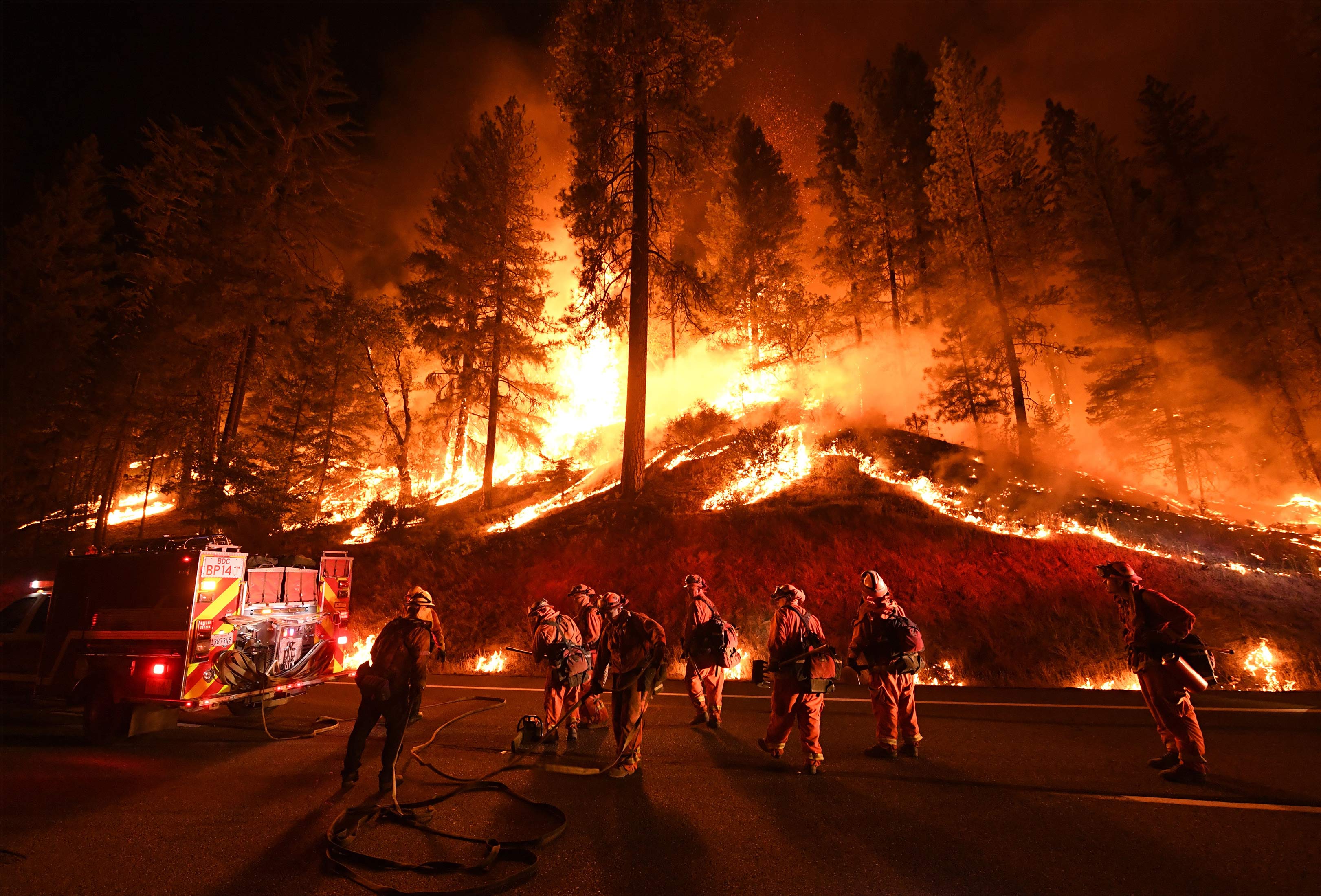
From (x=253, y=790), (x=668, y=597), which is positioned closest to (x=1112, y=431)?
(x=668, y=597)

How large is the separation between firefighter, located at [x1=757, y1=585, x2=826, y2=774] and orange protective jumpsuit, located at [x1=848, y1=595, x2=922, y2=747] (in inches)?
23.3

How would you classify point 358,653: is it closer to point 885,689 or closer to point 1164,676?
point 885,689

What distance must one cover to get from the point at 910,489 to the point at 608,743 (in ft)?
43.0

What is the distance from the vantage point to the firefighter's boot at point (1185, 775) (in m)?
5.36

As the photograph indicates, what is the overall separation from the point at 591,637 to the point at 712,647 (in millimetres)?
1637

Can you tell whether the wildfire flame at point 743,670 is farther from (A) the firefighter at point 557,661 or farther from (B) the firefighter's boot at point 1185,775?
(B) the firefighter's boot at point 1185,775

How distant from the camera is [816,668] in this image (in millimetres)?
6168

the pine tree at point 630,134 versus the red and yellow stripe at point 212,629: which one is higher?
the pine tree at point 630,134

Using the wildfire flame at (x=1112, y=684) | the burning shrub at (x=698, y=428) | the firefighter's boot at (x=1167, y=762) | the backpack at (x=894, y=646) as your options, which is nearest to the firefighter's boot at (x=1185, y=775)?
the firefighter's boot at (x=1167, y=762)

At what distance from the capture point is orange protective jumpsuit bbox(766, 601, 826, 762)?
6.05m

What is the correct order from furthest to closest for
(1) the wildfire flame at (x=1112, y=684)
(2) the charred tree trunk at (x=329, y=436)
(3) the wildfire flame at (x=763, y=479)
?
(2) the charred tree trunk at (x=329, y=436), (3) the wildfire flame at (x=763, y=479), (1) the wildfire flame at (x=1112, y=684)

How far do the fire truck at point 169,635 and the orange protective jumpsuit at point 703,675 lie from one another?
225 inches

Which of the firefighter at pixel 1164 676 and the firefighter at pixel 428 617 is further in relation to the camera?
the firefighter at pixel 428 617

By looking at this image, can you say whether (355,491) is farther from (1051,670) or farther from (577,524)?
(1051,670)
